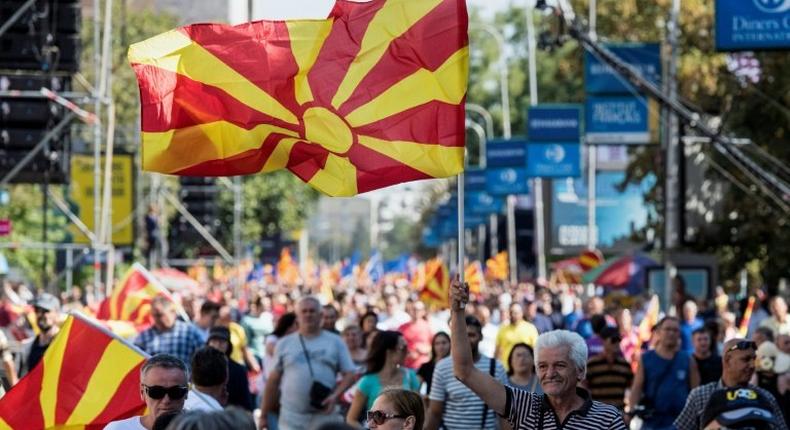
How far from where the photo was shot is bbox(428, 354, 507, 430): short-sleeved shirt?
1111cm

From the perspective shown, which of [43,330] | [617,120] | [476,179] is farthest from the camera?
[476,179]

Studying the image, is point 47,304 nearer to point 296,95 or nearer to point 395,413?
point 296,95

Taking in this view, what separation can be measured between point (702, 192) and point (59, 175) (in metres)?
22.2

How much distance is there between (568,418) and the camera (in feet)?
23.5

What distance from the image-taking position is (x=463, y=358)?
7422mm

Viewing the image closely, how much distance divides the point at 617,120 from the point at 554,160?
8.61m

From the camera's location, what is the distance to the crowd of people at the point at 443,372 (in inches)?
279

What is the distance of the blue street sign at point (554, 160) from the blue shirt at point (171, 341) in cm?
2752

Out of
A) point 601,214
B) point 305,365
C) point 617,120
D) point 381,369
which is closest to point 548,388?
point 381,369

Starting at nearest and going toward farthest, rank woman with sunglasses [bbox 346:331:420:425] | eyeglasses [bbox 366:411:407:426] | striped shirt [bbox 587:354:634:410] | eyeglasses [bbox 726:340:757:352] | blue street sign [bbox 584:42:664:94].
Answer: eyeglasses [bbox 366:411:407:426], eyeglasses [bbox 726:340:757:352], woman with sunglasses [bbox 346:331:420:425], striped shirt [bbox 587:354:634:410], blue street sign [bbox 584:42:664:94]

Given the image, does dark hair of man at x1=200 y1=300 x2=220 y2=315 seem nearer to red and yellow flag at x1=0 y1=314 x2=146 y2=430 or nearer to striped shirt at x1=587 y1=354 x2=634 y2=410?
striped shirt at x1=587 y1=354 x2=634 y2=410

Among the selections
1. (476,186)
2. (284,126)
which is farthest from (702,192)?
(284,126)

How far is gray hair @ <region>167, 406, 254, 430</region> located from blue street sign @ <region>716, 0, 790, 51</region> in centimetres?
1384

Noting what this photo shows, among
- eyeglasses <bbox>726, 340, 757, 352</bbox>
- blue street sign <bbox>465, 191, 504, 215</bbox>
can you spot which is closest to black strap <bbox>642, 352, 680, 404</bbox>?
eyeglasses <bbox>726, 340, 757, 352</bbox>
